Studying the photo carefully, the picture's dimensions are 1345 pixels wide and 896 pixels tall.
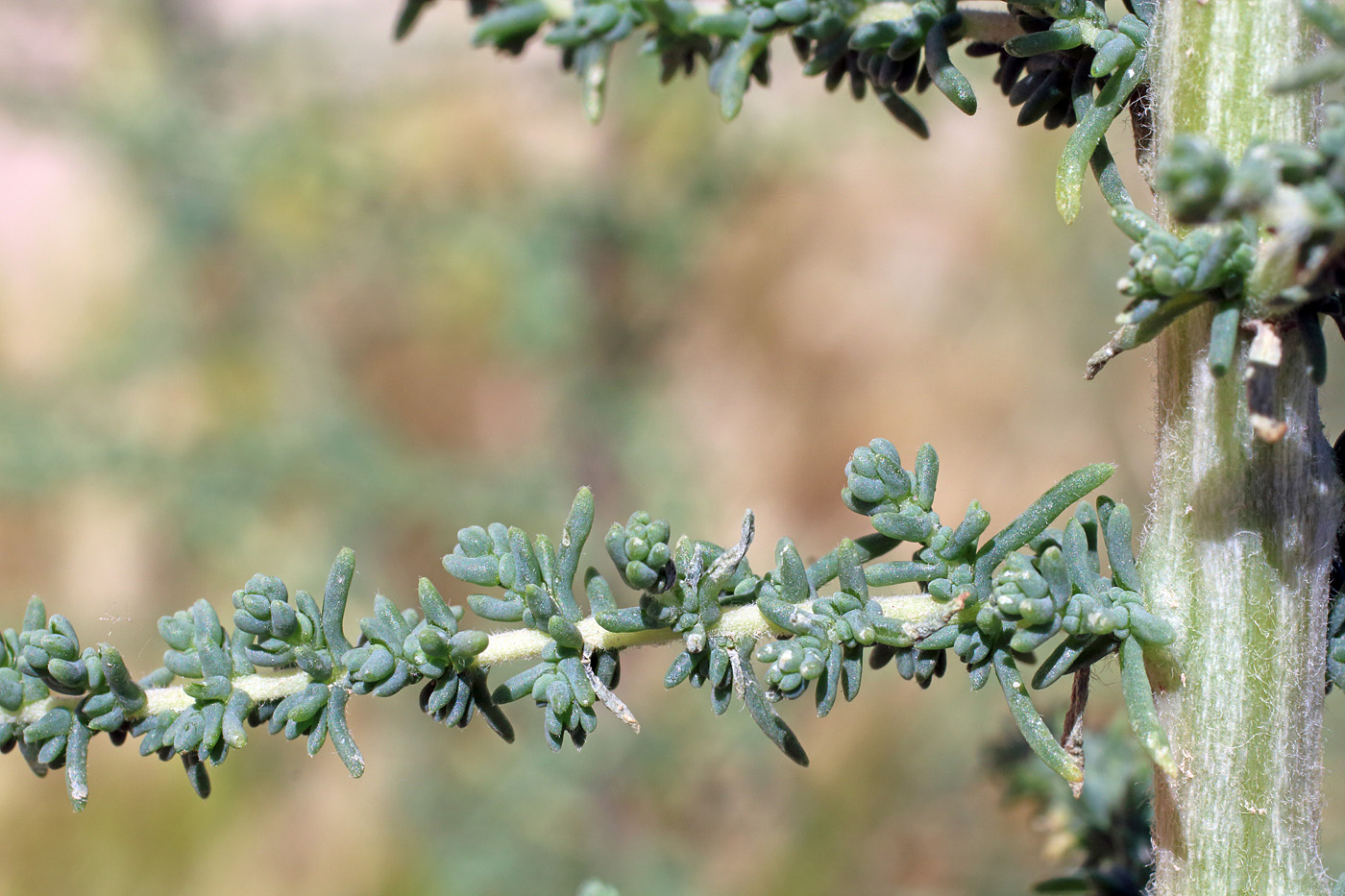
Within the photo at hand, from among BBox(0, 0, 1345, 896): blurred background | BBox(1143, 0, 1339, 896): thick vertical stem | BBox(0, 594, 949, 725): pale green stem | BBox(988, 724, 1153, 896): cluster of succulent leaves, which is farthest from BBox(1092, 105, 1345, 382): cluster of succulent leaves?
BBox(0, 0, 1345, 896): blurred background

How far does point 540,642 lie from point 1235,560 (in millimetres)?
707

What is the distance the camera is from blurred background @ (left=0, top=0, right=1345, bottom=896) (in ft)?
13.5

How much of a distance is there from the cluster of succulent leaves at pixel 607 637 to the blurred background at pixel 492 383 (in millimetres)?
1730

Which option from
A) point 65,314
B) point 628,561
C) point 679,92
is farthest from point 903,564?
point 65,314

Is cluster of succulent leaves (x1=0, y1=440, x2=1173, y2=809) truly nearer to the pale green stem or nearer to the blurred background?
the pale green stem

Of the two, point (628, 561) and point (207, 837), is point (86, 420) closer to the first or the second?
point (207, 837)

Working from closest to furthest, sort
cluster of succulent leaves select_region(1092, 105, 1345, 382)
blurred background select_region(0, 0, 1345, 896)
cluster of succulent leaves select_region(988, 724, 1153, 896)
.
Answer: cluster of succulent leaves select_region(1092, 105, 1345, 382) < cluster of succulent leaves select_region(988, 724, 1153, 896) < blurred background select_region(0, 0, 1345, 896)

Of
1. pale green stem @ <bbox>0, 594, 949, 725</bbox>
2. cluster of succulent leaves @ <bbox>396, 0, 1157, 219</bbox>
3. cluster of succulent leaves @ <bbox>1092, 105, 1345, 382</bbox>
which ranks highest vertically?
cluster of succulent leaves @ <bbox>396, 0, 1157, 219</bbox>

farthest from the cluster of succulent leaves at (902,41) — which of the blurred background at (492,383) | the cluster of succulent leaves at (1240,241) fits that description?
the blurred background at (492,383)

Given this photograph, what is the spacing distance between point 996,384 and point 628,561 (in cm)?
648

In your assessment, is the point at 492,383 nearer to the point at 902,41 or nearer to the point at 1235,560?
the point at 902,41

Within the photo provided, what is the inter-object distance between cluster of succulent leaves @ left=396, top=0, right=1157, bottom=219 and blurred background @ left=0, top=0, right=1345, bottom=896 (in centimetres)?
187

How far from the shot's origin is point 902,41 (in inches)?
41.0

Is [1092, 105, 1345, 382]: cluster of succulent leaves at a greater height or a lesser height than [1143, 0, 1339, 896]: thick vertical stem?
greater
